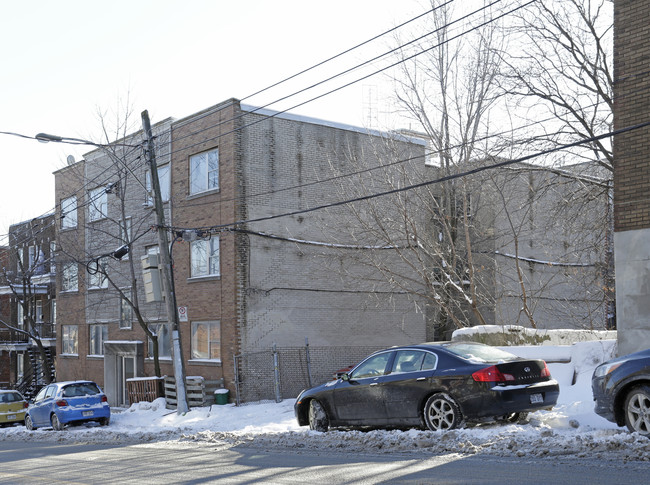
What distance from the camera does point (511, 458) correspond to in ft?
29.6

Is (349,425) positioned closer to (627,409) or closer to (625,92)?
(627,409)

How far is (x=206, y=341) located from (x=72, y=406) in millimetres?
5476

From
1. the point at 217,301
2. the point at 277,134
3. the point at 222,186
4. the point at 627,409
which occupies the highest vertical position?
the point at 277,134

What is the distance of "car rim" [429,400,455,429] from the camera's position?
11250mm

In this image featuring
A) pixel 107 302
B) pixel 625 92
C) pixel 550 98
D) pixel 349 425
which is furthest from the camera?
pixel 107 302

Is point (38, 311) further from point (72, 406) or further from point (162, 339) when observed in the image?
point (72, 406)

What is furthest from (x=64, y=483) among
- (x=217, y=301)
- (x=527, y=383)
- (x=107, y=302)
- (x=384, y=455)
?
(x=107, y=302)

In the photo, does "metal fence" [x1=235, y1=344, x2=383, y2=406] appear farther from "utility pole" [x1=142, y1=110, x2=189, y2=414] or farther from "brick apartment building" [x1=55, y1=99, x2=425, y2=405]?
"utility pole" [x1=142, y1=110, x2=189, y2=414]

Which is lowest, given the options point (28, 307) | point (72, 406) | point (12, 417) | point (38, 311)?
point (12, 417)

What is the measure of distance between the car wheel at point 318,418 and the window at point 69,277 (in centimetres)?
2132

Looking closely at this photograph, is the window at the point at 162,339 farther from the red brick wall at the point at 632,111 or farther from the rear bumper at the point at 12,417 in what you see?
A: the red brick wall at the point at 632,111

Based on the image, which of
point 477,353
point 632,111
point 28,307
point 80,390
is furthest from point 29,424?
point 632,111

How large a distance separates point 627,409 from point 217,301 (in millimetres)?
16400

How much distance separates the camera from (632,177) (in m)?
14.3
